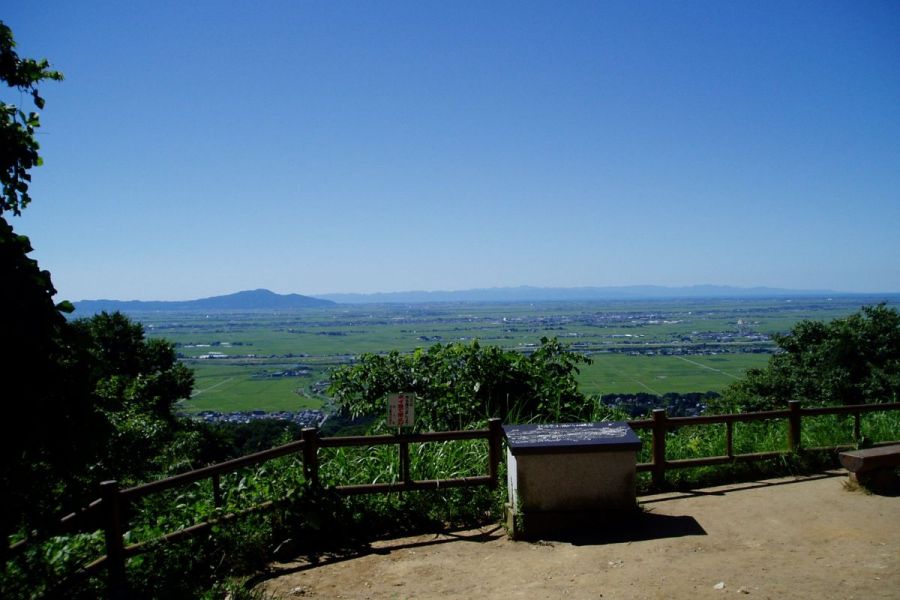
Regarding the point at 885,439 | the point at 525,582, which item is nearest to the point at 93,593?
A: the point at 525,582

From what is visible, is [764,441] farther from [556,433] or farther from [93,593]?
[93,593]

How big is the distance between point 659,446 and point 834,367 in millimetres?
12533

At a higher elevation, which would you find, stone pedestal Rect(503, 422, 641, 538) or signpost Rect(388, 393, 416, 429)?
signpost Rect(388, 393, 416, 429)

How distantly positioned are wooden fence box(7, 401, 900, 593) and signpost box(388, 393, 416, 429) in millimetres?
153

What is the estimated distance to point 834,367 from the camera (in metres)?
17.4

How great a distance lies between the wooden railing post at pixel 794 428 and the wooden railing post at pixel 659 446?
2.06 meters

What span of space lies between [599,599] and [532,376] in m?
5.96

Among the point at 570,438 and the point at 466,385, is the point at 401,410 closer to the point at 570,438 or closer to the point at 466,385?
the point at 570,438

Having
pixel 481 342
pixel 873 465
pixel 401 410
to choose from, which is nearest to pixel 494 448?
pixel 401 410

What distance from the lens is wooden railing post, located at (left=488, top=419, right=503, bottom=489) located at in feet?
23.9

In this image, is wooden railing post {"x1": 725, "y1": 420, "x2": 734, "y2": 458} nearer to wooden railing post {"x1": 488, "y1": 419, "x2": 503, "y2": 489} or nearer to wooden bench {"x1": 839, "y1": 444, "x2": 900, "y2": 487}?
wooden bench {"x1": 839, "y1": 444, "x2": 900, "y2": 487}

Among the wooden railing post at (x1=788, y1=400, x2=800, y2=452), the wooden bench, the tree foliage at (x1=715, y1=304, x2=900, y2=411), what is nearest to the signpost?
the wooden bench

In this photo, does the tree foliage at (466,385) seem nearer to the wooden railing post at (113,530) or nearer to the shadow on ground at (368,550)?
the shadow on ground at (368,550)

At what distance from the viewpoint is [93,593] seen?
4.55 metres
